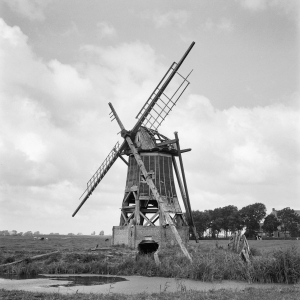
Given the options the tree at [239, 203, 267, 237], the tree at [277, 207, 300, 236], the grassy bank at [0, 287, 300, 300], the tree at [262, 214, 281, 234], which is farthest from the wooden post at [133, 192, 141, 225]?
the tree at [277, 207, 300, 236]

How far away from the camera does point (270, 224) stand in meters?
86.1

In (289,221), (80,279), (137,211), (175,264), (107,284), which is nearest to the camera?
(107,284)

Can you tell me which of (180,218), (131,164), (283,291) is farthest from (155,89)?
(283,291)

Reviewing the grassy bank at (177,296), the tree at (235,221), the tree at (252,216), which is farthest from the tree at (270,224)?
the grassy bank at (177,296)

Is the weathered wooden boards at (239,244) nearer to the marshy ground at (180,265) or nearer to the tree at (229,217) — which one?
the marshy ground at (180,265)

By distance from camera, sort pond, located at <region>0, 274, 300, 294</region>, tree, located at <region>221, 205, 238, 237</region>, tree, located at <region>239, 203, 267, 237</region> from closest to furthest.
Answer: pond, located at <region>0, 274, 300, 294</region> < tree, located at <region>239, 203, 267, 237</region> < tree, located at <region>221, 205, 238, 237</region>

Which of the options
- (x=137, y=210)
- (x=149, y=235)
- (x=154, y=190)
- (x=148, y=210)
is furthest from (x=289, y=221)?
(x=154, y=190)

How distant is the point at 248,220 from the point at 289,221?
10.6m

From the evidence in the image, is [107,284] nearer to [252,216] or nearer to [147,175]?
[147,175]

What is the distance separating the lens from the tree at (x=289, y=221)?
85.9 metres

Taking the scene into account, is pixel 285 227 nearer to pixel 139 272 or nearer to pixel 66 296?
pixel 139 272

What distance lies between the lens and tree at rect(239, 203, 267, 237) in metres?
83.9

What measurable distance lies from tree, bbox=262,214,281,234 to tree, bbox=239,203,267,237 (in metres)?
1.93

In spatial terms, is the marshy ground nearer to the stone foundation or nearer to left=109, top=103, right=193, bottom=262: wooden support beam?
the stone foundation
